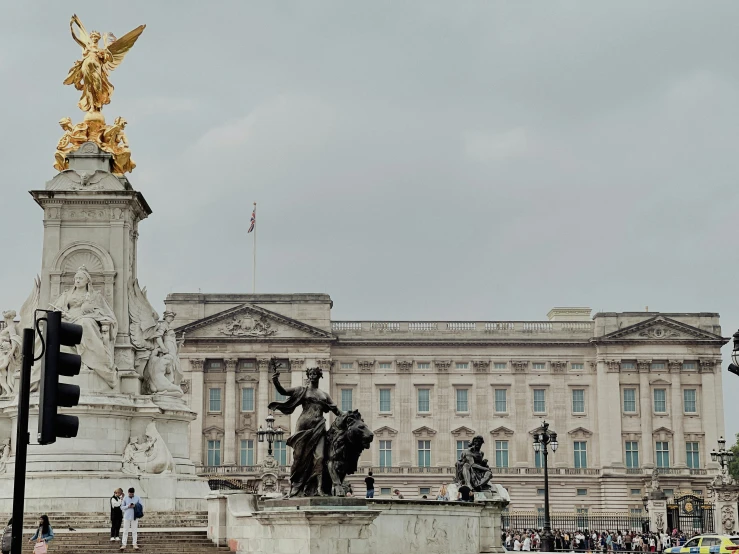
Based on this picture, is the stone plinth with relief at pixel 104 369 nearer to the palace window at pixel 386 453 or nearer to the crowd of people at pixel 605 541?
the crowd of people at pixel 605 541

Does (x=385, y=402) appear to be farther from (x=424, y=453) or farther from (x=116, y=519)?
(x=116, y=519)

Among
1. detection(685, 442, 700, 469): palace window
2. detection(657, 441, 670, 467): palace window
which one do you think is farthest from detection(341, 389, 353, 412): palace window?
detection(685, 442, 700, 469): palace window

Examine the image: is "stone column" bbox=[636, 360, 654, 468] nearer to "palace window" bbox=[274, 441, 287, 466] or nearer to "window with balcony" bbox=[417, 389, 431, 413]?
"window with balcony" bbox=[417, 389, 431, 413]

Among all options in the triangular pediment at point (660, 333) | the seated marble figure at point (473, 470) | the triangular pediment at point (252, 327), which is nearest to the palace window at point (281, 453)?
the triangular pediment at point (252, 327)

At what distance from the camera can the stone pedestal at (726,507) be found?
1994 inches

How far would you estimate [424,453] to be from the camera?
8988 centimetres

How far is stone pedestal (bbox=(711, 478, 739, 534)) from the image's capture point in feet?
166

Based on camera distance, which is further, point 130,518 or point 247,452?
point 247,452

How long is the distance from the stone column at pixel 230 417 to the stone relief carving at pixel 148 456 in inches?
2274

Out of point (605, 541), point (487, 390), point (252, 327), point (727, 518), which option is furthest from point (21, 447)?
point (487, 390)

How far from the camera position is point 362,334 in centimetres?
9175

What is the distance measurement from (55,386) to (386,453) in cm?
8039

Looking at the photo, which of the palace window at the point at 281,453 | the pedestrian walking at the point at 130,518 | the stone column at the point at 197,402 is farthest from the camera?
the stone column at the point at 197,402

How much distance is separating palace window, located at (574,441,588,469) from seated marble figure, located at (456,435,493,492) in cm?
6377
